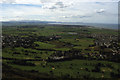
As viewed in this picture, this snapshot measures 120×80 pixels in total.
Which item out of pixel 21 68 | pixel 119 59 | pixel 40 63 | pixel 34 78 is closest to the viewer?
pixel 34 78

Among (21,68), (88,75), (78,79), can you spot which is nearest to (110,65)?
(88,75)

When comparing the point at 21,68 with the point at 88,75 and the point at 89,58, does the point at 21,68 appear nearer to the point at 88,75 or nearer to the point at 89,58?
the point at 88,75

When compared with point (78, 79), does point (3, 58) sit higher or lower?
higher

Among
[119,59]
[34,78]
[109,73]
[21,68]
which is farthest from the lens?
[119,59]

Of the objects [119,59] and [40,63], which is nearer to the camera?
[40,63]

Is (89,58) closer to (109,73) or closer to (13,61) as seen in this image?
(109,73)

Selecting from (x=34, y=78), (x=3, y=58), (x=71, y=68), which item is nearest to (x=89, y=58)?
(x=71, y=68)

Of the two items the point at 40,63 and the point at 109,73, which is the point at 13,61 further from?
the point at 109,73

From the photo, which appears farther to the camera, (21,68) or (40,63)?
(40,63)

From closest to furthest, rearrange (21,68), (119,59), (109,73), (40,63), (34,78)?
(34,78) < (109,73) < (21,68) < (40,63) < (119,59)
